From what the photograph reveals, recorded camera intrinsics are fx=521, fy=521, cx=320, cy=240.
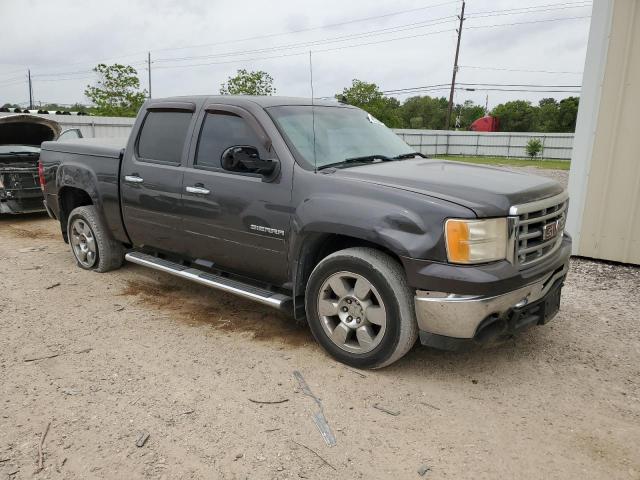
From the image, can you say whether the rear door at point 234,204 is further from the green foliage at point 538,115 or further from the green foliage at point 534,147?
the green foliage at point 538,115

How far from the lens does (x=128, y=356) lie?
152 inches

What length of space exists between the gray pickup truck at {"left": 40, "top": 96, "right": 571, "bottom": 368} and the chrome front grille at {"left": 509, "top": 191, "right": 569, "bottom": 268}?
0.01m

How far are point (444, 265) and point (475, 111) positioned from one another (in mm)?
82548

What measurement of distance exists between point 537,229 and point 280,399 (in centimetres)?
201

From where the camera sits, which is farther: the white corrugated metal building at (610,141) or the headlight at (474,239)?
the white corrugated metal building at (610,141)

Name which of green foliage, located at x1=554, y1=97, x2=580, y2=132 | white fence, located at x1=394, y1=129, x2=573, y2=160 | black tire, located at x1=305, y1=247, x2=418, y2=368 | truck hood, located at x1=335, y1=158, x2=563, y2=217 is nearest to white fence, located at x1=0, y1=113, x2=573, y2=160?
white fence, located at x1=394, y1=129, x2=573, y2=160

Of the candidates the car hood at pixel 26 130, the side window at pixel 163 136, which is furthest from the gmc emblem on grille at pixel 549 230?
the car hood at pixel 26 130

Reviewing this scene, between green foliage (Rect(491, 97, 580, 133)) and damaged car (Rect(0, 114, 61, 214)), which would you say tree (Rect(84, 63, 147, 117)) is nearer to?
damaged car (Rect(0, 114, 61, 214))

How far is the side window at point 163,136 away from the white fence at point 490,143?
3346 cm

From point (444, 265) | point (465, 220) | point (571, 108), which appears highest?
point (571, 108)

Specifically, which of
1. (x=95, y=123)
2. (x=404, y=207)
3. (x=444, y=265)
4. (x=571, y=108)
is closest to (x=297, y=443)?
(x=444, y=265)

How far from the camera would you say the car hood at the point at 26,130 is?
8631 millimetres

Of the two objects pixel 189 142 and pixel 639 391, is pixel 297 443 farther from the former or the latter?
pixel 189 142

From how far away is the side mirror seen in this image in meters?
3.72
